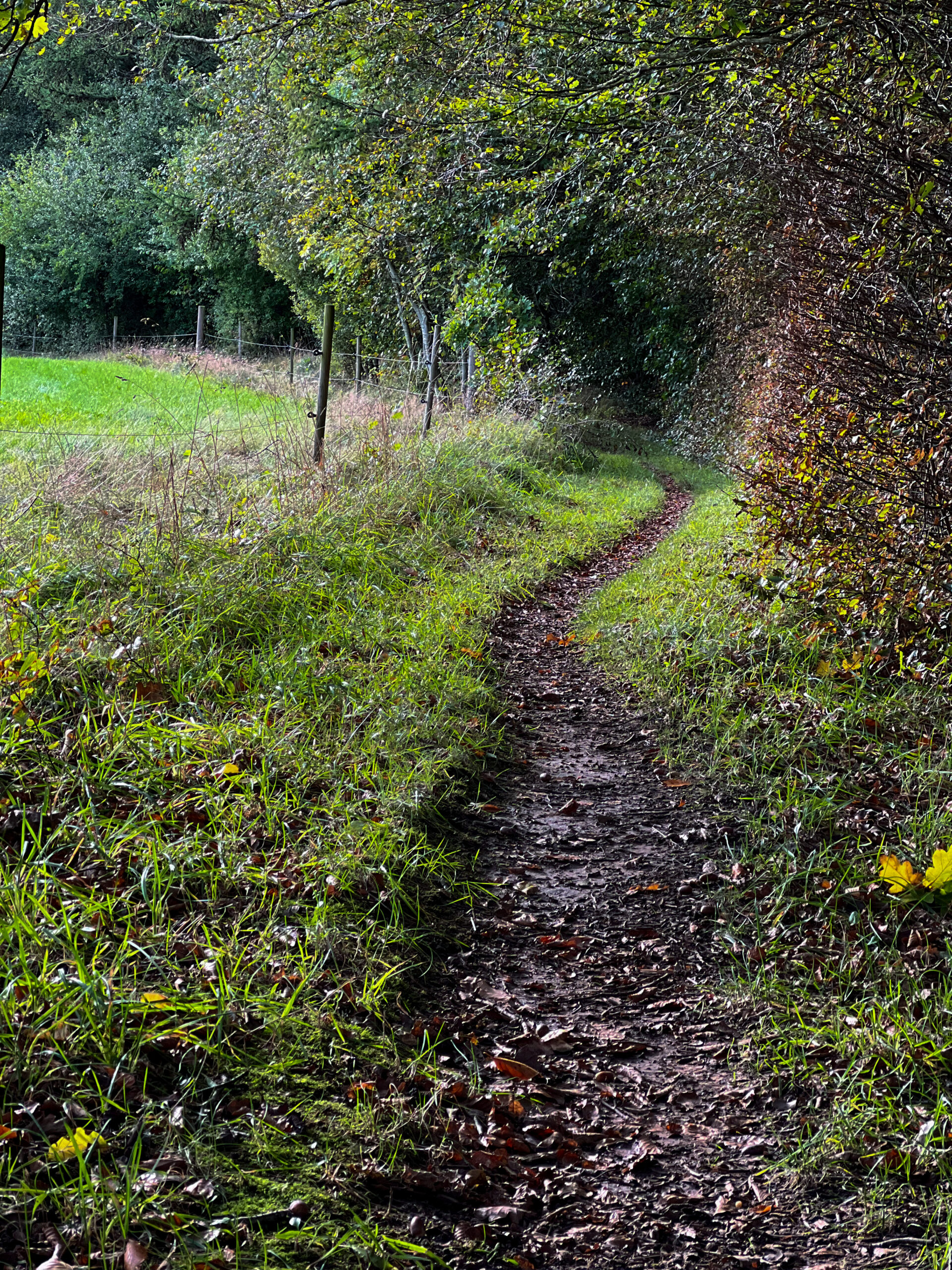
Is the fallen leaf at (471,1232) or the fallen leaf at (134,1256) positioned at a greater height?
the fallen leaf at (134,1256)

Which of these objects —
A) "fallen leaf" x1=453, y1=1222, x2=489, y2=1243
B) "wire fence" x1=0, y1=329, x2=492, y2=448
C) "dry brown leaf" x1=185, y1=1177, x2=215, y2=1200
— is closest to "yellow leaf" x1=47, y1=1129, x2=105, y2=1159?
"dry brown leaf" x1=185, y1=1177, x2=215, y2=1200

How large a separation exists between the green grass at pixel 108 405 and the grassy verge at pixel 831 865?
13.8 feet

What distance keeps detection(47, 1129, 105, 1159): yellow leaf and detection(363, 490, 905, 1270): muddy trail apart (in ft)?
2.33

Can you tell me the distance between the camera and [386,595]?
22.0ft

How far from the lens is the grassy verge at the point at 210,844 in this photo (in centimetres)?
232

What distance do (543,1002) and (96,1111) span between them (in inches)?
60.1

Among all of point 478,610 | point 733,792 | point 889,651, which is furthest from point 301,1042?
point 478,610

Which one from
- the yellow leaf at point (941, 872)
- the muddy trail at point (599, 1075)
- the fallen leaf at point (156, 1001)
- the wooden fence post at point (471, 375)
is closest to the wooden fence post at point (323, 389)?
the muddy trail at point (599, 1075)

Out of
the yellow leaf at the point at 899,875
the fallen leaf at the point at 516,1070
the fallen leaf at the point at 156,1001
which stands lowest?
the fallen leaf at the point at 516,1070

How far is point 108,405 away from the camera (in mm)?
15445

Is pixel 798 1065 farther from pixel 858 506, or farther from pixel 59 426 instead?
pixel 59 426

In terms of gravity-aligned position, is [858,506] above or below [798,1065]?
above

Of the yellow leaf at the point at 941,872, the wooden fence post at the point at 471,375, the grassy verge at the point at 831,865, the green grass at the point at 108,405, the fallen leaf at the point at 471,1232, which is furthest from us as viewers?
the wooden fence post at the point at 471,375

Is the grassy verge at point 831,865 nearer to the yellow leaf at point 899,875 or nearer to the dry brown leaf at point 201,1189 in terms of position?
the yellow leaf at point 899,875
